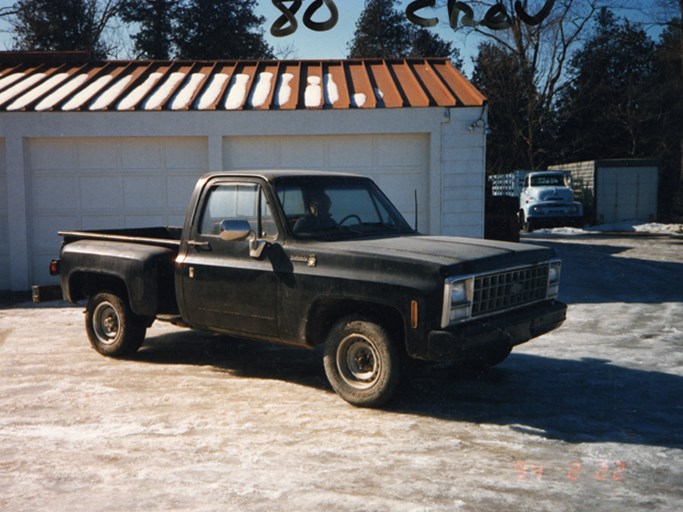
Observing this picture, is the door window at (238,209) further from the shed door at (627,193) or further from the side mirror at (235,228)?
the shed door at (627,193)

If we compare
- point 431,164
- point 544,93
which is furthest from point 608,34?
point 431,164

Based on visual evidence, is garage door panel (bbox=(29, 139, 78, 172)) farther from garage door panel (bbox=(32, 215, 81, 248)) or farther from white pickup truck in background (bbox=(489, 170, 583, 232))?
white pickup truck in background (bbox=(489, 170, 583, 232))

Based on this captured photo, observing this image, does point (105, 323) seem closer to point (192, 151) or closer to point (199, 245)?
point (199, 245)

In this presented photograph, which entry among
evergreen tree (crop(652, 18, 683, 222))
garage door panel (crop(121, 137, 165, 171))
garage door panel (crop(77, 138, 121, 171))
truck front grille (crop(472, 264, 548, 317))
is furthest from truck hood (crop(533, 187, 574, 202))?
truck front grille (crop(472, 264, 548, 317))

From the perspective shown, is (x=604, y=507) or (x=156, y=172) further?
(x=156, y=172)

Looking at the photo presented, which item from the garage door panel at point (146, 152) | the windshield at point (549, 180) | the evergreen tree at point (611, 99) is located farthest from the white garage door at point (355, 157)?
the evergreen tree at point (611, 99)

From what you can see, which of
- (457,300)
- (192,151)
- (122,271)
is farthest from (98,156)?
(457,300)

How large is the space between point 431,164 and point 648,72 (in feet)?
113

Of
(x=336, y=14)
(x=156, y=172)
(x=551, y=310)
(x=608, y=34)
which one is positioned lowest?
(x=551, y=310)

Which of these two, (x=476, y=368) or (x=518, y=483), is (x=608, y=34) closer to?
(x=476, y=368)

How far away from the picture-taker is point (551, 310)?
236 inches

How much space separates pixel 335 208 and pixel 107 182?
295 inches

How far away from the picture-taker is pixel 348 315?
5703mm

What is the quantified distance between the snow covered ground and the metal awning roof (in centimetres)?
551
